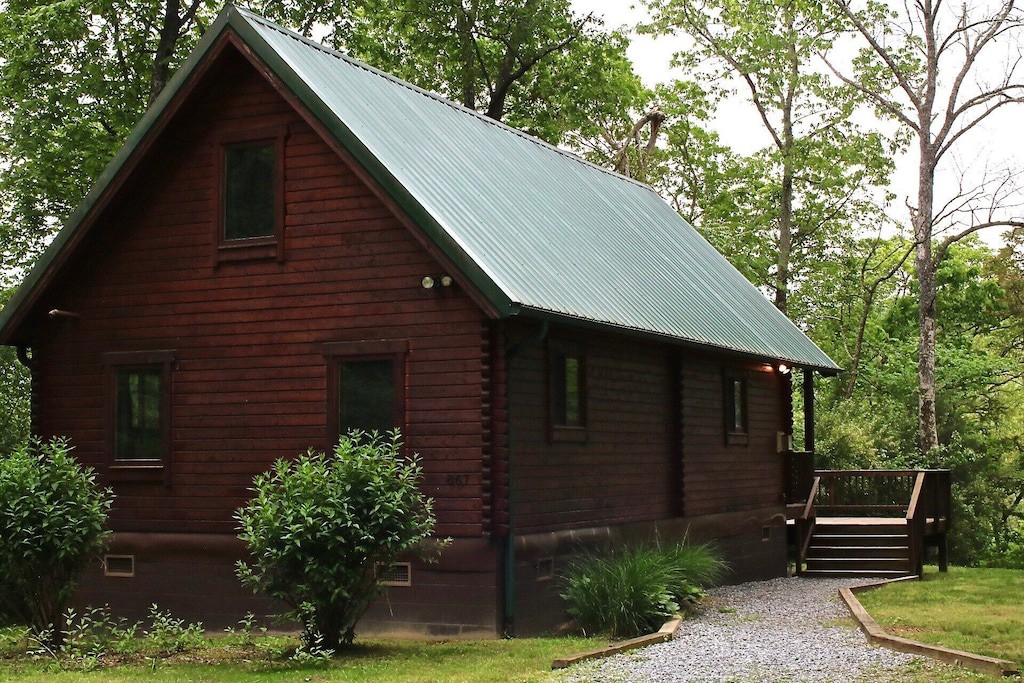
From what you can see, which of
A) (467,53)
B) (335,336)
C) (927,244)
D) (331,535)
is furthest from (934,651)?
(467,53)

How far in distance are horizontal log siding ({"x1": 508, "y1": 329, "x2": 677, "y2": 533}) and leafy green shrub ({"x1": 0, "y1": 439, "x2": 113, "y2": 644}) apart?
457 centimetres

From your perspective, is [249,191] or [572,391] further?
[572,391]

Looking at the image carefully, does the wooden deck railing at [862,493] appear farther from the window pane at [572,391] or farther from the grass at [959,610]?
the window pane at [572,391]

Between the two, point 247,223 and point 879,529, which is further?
point 879,529

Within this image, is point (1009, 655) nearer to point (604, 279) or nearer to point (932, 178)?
point (604, 279)

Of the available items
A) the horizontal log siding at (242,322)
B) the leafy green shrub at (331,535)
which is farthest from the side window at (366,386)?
the leafy green shrub at (331,535)

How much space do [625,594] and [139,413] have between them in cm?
671

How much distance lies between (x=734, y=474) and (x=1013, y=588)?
15.1ft

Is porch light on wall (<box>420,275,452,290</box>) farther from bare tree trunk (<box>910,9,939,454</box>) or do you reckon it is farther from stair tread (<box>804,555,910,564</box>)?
bare tree trunk (<box>910,9,939,454</box>)

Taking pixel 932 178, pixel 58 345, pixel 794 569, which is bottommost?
pixel 794 569

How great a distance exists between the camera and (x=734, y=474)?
22.5m

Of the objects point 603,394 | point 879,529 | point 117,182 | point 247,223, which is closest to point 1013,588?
point 879,529

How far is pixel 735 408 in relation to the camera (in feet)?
75.0

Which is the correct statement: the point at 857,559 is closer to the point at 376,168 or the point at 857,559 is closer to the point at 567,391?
the point at 567,391
